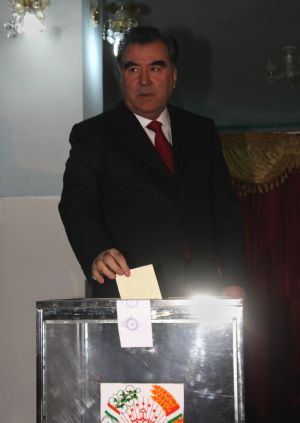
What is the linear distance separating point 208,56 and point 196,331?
409cm

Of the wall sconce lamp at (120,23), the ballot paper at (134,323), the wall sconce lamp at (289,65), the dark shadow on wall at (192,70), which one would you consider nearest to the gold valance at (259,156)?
the wall sconce lamp at (289,65)

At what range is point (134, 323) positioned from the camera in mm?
1053

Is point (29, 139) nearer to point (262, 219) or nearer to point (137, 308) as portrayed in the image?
point (137, 308)

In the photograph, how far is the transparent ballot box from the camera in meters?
1.05

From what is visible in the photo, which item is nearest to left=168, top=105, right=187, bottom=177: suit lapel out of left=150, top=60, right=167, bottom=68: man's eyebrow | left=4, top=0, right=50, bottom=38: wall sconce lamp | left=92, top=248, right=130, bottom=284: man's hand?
left=150, top=60, right=167, bottom=68: man's eyebrow

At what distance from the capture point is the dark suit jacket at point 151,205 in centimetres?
156

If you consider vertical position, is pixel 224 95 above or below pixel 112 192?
above

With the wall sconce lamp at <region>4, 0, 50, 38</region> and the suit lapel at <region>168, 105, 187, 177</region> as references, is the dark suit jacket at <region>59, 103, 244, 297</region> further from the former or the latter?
the wall sconce lamp at <region>4, 0, 50, 38</region>

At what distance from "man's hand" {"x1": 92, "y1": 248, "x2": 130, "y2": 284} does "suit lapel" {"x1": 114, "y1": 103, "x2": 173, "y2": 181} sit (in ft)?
1.25

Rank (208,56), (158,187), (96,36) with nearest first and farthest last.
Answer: (158,187) → (96,36) → (208,56)

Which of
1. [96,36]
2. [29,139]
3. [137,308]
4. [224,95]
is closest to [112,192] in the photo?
[137,308]

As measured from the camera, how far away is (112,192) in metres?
1.61

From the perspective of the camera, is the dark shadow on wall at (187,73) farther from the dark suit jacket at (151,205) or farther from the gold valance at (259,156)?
the dark suit jacket at (151,205)

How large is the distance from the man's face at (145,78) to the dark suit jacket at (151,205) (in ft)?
0.15
